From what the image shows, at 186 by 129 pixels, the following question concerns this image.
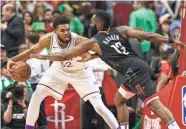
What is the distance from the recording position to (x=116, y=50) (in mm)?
11234

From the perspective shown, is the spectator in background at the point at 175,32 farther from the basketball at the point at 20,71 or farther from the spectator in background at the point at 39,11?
the basketball at the point at 20,71

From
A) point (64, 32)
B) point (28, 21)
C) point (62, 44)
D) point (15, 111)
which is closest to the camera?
point (64, 32)

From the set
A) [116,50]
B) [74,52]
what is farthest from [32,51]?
[116,50]

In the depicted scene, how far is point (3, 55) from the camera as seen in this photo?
1427 centimetres

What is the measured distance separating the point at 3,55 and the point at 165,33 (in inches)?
153

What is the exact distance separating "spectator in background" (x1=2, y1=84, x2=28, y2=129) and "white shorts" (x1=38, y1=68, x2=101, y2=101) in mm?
784

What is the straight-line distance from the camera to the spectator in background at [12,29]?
1557 cm

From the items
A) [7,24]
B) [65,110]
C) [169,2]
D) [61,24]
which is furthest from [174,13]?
[61,24]

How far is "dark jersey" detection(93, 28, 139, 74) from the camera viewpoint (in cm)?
1123

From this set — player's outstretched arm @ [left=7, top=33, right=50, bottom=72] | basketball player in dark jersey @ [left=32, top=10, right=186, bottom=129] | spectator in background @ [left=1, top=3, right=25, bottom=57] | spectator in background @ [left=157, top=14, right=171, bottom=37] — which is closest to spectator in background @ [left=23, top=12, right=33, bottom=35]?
spectator in background @ [left=1, top=3, right=25, bottom=57]

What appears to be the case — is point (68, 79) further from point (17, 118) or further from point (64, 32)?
point (17, 118)

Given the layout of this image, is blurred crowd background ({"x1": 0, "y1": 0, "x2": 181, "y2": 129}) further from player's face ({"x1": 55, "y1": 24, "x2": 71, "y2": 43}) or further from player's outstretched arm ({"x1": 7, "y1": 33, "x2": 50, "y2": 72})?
player's face ({"x1": 55, "y1": 24, "x2": 71, "y2": 43})

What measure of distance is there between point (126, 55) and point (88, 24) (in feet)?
18.0

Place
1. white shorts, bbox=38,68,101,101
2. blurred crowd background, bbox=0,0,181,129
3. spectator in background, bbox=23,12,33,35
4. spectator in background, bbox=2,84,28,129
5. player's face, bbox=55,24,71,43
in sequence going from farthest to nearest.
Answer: spectator in background, bbox=23,12,33,35, blurred crowd background, bbox=0,0,181,129, spectator in background, bbox=2,84,28,129, white shorts, bbox=38,68,101,101, player's face, bbox=55,24,71,43
